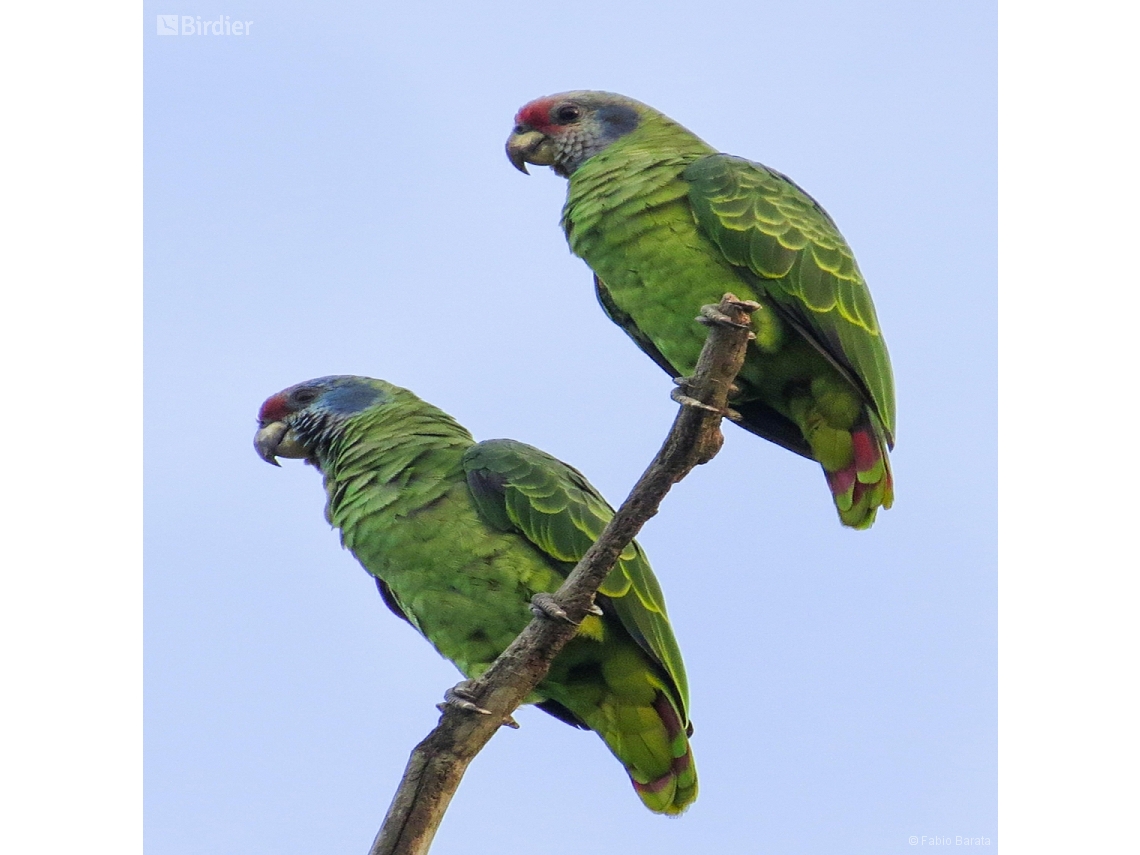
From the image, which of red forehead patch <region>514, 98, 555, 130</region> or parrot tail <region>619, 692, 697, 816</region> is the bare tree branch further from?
red forehead patch <region>514, 98, 555, 130</region>

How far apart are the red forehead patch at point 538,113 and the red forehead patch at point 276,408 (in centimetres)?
153

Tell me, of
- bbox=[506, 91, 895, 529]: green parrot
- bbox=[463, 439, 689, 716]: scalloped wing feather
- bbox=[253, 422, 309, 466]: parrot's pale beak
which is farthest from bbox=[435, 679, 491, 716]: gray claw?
bbox=[253, 422, 309, 466]: parrot's pale beak

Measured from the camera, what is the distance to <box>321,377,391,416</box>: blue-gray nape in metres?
4.73

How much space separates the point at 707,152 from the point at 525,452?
1.50 metres

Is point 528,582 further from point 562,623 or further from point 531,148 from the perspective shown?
point 531,148

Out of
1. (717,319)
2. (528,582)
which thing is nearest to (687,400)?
(717,319)

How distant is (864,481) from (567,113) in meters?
2.08

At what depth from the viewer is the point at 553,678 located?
3.81 m

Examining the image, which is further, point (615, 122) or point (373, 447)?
point (615, 122)

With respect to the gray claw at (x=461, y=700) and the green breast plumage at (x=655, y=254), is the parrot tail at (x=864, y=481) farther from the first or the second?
the gray claw at (x=461, y=700)

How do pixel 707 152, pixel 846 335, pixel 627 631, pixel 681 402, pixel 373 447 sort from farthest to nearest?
pixel 707 152 → pixel 373 447 → pixel 846 335 → pixel 627 631 → pixel 681 402

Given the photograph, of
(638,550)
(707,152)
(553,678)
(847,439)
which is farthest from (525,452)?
(707,152)

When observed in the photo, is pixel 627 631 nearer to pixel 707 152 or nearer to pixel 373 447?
pixel 373 447

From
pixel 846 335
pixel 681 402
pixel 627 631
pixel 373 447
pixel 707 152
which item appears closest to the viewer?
pixel 681 402
